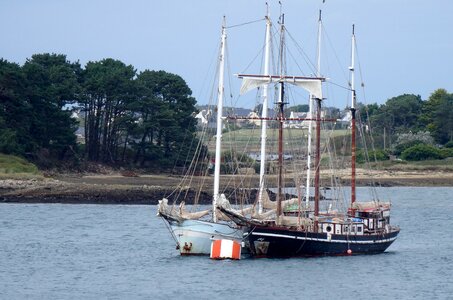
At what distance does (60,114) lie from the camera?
118812 mm

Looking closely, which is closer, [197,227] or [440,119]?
[197,227]

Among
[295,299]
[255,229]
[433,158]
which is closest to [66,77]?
[433,158]

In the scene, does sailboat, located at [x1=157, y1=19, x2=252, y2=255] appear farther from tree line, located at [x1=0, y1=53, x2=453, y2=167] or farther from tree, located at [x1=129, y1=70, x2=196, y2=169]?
tree, located at [x1=129, y1=70, x2=196, y2=169]

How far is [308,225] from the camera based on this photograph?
195 feet

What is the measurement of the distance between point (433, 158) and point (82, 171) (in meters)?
61.4

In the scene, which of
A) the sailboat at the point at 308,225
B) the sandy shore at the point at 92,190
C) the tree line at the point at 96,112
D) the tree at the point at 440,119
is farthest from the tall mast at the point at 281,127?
the tree at the point at 440,119

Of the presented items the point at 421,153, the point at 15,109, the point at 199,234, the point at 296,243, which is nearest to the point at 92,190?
the point at 15,109

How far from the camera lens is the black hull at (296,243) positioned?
5828 cm

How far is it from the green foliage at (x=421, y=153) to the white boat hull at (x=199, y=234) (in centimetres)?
10745

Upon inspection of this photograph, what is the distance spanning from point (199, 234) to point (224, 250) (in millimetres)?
1487

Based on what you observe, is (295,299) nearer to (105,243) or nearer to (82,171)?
(105,243)

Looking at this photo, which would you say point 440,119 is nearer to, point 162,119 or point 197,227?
point 162,119

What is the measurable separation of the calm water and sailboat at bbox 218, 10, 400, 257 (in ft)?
2.45

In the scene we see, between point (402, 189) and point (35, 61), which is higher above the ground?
point (35, 61)
